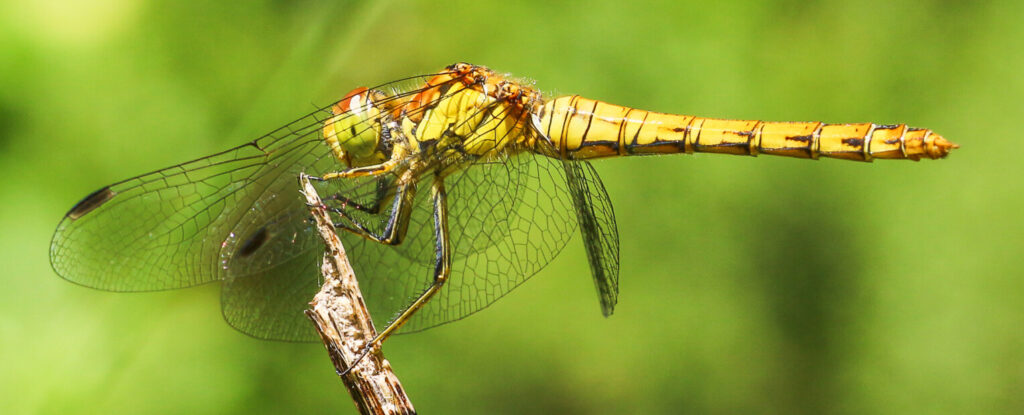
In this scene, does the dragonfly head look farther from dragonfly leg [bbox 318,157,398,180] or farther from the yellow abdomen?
the yellow abdomen

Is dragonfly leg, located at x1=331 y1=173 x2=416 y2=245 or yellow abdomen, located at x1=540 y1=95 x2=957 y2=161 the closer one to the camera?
yellow abdomen, located at x1=540 y1=95 x2=957 y2=161

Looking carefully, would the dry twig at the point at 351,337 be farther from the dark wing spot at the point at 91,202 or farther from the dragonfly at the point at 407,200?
the dark wing spot at the point at 91,202

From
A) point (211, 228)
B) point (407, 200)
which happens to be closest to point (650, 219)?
point (407, 200)

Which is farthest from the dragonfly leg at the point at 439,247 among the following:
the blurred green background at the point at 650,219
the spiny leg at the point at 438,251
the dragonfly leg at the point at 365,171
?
the blurred green background at the point at 650,219

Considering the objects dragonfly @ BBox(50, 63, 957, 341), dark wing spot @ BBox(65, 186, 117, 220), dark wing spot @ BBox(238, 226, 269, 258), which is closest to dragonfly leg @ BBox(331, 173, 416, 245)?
dragonfly @ BBox(50, 63, 957, 341)

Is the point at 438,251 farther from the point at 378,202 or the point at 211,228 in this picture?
the point at 211,228

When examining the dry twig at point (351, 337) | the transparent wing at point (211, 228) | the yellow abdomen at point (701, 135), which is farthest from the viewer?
the transparent wing at point (211, 228)

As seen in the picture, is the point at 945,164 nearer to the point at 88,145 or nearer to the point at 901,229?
the point at 901,229
